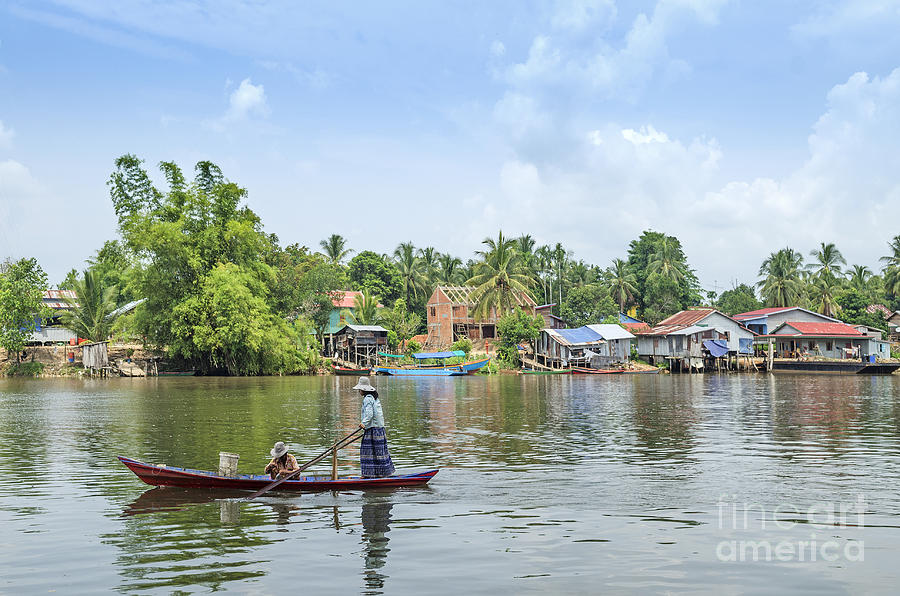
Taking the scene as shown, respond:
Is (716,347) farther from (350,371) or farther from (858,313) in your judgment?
(350,371)

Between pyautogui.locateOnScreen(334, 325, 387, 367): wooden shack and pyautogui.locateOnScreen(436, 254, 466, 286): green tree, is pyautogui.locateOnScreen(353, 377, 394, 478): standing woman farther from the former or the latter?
pyautogui.locateOnScreen(436, 254, 466, 286): green tree

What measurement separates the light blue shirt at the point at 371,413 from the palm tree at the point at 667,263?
288 ft

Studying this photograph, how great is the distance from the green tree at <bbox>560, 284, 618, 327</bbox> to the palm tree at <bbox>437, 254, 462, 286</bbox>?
18926 millimetres

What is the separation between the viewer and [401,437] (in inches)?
1012

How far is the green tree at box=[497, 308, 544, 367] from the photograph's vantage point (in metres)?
77.8

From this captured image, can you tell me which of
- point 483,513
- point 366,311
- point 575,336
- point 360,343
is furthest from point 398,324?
point 483,513

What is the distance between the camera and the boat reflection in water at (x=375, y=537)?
33.8 feet

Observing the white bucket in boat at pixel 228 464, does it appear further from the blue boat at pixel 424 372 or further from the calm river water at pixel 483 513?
the blue boat at pixel 424 372

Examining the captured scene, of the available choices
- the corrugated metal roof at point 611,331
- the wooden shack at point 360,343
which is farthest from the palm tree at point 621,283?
the wooden shack at point 360,343

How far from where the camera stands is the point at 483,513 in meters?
14.1

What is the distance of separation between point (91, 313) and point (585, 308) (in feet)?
176

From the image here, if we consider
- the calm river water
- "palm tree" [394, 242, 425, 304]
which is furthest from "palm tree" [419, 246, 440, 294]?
the calm river water

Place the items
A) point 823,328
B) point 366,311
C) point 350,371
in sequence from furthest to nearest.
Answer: point 366,311, point 823,328, point 350,371

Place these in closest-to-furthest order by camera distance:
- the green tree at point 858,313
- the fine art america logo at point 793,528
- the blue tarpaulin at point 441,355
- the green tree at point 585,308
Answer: the fine art america logo at point 793,528
the blue tarpaulin at point 441,355
the green tree at point 858,313
the green tree at point 585,308
